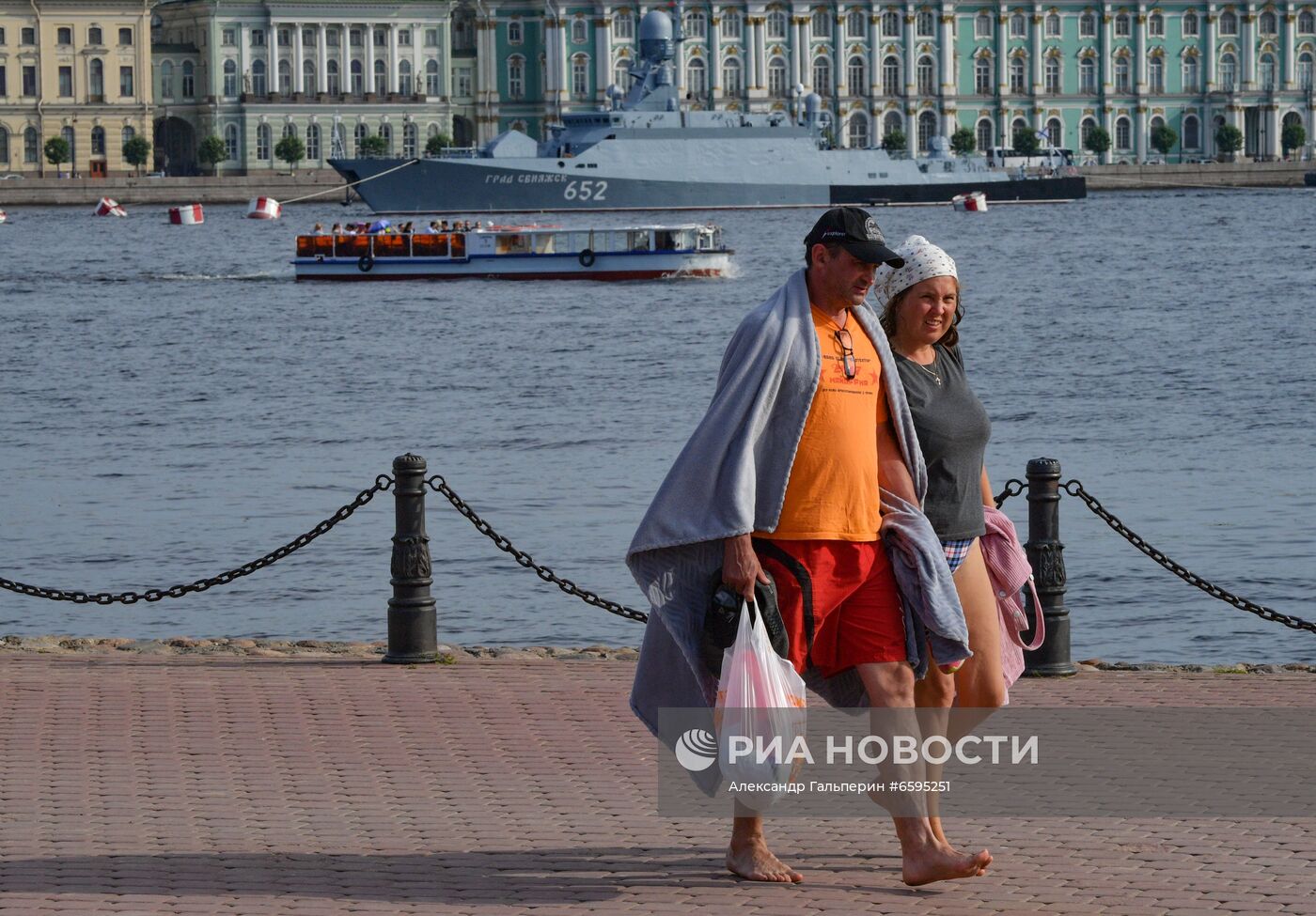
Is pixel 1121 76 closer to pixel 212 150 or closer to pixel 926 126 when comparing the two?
pixel 926 126

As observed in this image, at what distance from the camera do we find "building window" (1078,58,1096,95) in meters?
120

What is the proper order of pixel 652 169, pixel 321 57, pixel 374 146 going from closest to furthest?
pixel 652 169, pixel 374 146, pixel 321 57

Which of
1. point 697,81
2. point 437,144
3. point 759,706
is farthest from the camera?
point 697,81

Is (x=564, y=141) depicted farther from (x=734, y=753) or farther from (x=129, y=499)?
(x=734, y=753)

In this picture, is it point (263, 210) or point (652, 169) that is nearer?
point (263, 210)

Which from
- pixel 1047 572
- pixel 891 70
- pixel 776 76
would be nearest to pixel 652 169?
pixel 776 76

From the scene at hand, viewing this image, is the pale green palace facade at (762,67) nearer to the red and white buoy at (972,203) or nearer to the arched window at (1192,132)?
the arched window at (1192,132)

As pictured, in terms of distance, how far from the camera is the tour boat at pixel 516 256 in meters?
47.5

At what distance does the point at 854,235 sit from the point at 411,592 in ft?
11.7

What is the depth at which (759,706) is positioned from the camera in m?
4.84

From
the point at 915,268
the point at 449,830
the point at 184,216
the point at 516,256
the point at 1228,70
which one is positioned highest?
the point at 1228,70

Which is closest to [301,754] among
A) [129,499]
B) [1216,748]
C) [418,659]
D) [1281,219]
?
[418,659]

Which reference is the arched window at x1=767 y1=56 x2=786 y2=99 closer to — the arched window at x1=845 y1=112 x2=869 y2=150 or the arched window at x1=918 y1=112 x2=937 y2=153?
the arched window at x1=845 y1=112 x2=869 y2=150

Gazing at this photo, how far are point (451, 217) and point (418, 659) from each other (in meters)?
77.2
